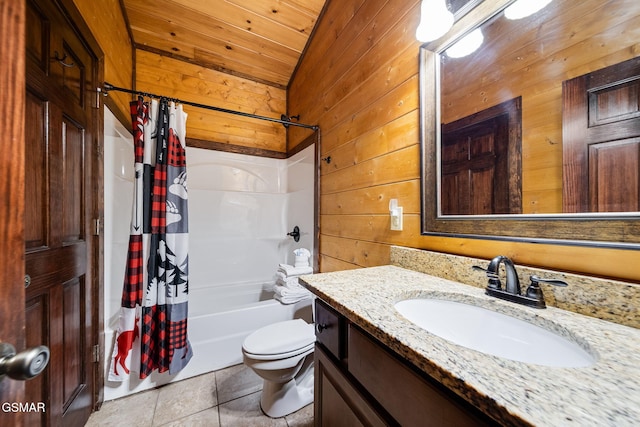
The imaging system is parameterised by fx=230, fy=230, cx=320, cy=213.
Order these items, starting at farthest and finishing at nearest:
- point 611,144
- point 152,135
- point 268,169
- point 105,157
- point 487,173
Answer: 1. point 268,169
2. point 152,135
3. point 105,157
4. point 487,173
5. point 611,144

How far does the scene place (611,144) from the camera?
1.94ft

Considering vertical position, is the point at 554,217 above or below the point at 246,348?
above

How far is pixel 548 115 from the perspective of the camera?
0.71 m

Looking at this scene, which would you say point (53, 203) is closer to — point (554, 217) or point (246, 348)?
point (246, 348)

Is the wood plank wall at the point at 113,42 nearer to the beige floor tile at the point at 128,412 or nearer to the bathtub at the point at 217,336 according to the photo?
the bathtub at the point at 217,336

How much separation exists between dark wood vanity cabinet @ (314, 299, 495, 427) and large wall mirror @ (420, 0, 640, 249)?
59cm

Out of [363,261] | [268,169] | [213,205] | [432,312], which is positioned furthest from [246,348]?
[268,169]

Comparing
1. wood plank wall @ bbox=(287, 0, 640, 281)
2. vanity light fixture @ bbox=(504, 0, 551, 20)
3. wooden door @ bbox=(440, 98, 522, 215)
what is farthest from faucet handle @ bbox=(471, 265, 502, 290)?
vanity light fixture @ bbox=(504, 0, 551, 20)

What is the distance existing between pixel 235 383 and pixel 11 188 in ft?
5.31

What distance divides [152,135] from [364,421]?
70.8 inches

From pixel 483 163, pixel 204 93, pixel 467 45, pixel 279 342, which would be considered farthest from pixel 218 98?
pixel 483 163

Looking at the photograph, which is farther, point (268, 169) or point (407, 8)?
point (268, 169)

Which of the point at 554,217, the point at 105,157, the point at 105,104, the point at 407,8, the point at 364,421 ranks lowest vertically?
the point at 364,421

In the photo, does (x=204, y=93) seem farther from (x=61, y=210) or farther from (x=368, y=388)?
(x=368, y=388)
